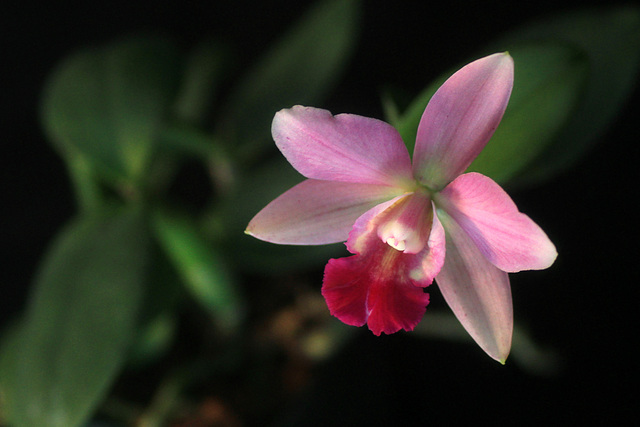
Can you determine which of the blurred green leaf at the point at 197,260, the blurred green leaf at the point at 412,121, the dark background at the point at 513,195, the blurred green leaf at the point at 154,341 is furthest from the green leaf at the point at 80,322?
the dark background at the point at 513,195

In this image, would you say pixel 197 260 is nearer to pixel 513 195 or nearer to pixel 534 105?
pixel 534 105

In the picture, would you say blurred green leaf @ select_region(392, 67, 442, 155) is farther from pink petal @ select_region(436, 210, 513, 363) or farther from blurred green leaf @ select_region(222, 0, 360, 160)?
blurred green leaf @ select_region(222, 0, 360, 160)

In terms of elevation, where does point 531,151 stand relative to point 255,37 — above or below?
below

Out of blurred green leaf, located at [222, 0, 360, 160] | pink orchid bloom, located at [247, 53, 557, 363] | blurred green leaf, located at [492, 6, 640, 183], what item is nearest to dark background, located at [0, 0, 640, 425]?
blurred green leaf, located at [222, 0, 360, 160]

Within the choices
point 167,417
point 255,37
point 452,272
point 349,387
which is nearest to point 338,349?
point 349,387

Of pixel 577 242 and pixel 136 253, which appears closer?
pixel 136 253

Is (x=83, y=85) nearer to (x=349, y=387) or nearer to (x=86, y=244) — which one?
(x=86, y=244)

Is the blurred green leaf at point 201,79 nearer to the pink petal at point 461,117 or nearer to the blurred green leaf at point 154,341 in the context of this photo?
the blurred green leaf at point 154,341
